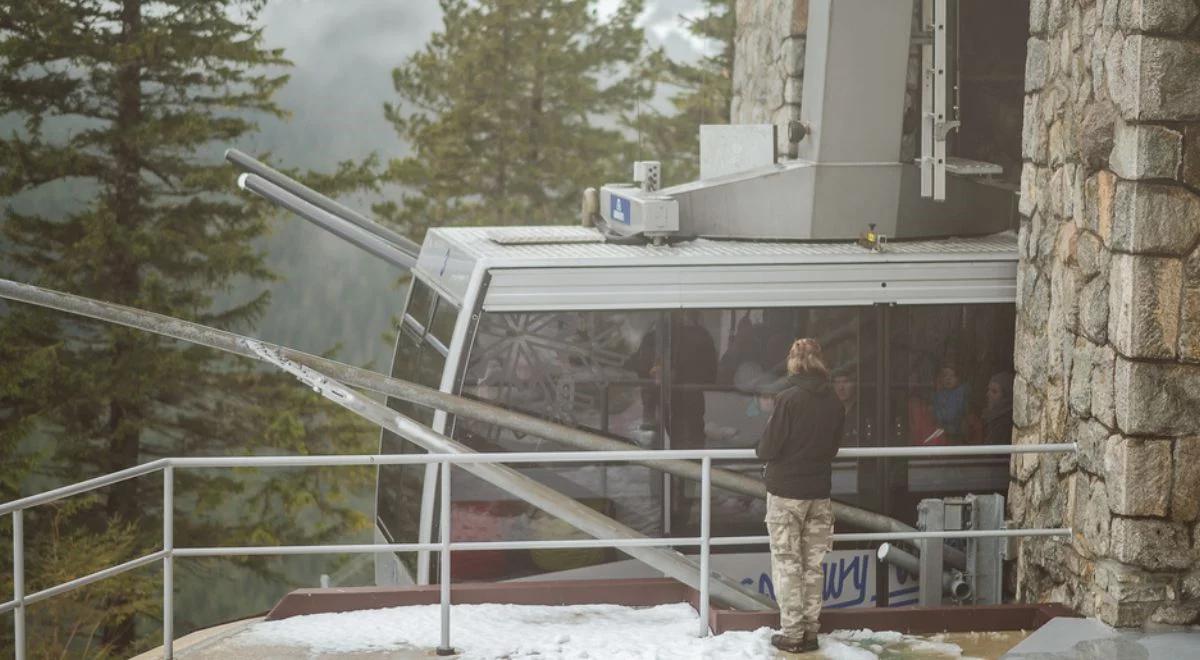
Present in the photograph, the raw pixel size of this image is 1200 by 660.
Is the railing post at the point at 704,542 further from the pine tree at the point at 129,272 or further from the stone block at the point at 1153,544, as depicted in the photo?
the pine tree at the point at 129,272

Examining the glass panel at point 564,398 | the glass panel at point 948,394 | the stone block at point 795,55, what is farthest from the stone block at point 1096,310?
the stone block at point 795,55

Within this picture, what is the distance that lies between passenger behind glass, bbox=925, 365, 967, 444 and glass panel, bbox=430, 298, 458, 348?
2909 mm

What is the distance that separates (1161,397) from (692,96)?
3246cm

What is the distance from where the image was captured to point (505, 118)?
35.8 metres

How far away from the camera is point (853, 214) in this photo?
33.2ft

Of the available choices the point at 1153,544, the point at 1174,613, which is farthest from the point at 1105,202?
the point at 1174,613

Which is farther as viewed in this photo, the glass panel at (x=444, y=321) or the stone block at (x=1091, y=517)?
the glass panel at (x=444, y=321)

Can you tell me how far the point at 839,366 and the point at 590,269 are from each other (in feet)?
5.19

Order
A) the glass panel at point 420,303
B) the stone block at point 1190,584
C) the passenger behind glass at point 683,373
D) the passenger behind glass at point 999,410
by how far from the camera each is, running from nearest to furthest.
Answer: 1. the stone block at point 1190,584
2. the passenger behind glass at point 683,373
3. the passenger behind glass at point 999,410
4. the glass panel at point 420,303

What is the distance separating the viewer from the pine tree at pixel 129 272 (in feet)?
76.1

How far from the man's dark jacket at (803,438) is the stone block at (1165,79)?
6.36ft

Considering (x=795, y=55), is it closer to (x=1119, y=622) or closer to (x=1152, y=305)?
(x=1152, y=305)

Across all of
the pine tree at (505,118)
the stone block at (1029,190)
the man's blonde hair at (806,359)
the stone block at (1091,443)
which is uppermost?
the pine tree at (505,118)

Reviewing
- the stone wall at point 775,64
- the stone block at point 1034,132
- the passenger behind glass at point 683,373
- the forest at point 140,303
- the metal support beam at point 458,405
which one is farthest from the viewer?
the forest at point 140,303
